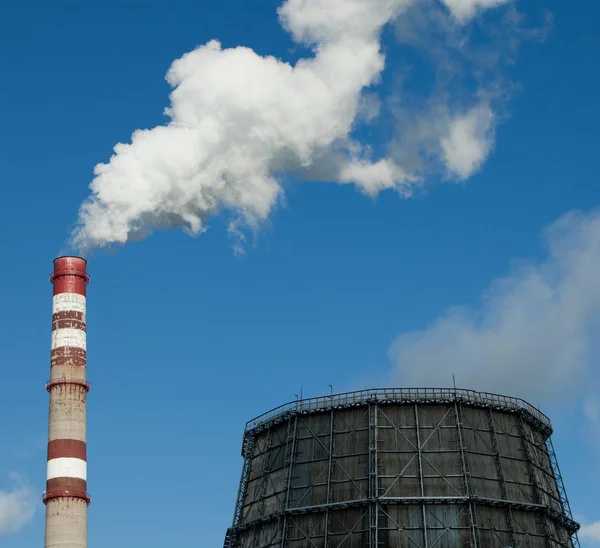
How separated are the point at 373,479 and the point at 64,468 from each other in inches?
735

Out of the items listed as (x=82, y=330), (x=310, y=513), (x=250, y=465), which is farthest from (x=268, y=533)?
(x=82, y=330)

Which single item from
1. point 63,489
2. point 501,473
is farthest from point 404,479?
point 63,489

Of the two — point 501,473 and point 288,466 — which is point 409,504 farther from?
point 288,466

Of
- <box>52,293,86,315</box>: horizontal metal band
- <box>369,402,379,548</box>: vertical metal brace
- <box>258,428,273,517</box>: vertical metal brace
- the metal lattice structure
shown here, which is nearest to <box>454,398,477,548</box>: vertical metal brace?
the metal lattice structure

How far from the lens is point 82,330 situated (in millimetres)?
56719

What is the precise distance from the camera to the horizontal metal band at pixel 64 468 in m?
53.2

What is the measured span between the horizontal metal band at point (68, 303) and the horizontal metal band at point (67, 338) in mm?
1397

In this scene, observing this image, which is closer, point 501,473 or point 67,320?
point 501,473

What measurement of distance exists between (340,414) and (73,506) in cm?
1671

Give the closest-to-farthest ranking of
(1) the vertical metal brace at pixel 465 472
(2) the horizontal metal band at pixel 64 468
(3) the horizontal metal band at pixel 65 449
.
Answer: (1) the vertical metal brace at pixel 465 472
(2) the horizontal metal band at pixel 64 468
(3) the horizontal metal band at pixel 65 449

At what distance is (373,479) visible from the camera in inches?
1887

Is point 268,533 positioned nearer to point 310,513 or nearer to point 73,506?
point 310,513

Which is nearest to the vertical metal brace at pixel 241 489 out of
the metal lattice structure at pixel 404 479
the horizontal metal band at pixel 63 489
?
the metal lattice structure at pixel 404 479

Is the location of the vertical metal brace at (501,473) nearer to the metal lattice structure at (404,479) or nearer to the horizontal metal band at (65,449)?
the metal lattice structure at (404,479)
